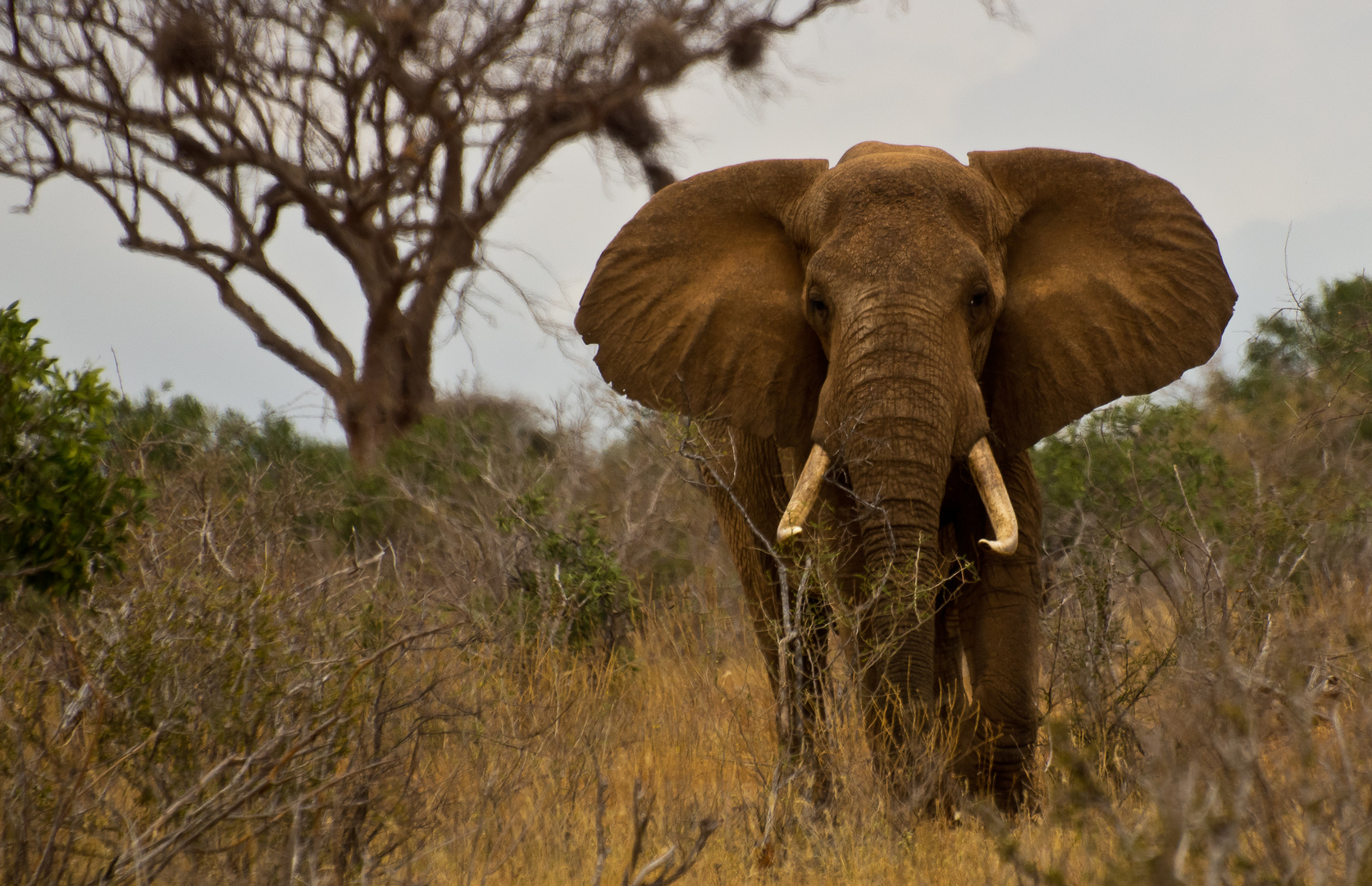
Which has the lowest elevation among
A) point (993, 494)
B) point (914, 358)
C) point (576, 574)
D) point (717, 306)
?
point (993, 494)

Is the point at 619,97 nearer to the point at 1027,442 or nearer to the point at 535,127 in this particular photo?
the point at 535,127

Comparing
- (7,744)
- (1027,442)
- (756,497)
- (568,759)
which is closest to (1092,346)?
(1027,442)

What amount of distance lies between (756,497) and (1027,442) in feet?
4.80

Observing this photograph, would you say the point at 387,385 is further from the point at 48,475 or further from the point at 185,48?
the point at 48,475

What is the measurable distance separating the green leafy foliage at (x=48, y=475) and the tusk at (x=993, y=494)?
3.42m

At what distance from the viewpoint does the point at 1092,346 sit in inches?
225

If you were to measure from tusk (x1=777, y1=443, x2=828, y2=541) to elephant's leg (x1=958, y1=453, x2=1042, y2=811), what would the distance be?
2.71ft

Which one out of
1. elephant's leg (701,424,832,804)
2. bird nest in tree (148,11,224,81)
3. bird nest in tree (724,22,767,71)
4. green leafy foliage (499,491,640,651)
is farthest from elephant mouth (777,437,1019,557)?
bird nest in tree (724,22,767,71)

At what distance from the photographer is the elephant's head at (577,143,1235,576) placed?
16.8ft

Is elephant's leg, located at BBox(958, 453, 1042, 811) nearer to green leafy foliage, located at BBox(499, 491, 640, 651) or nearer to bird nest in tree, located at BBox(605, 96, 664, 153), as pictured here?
green leafy foliage, located at BBox(499, 491, 640, 651)

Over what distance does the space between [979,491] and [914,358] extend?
0.55 m

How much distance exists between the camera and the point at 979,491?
5.20 meters

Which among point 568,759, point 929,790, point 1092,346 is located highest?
point 1092,346

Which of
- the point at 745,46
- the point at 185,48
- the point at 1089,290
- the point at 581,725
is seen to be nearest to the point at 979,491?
the point at 1089,290
